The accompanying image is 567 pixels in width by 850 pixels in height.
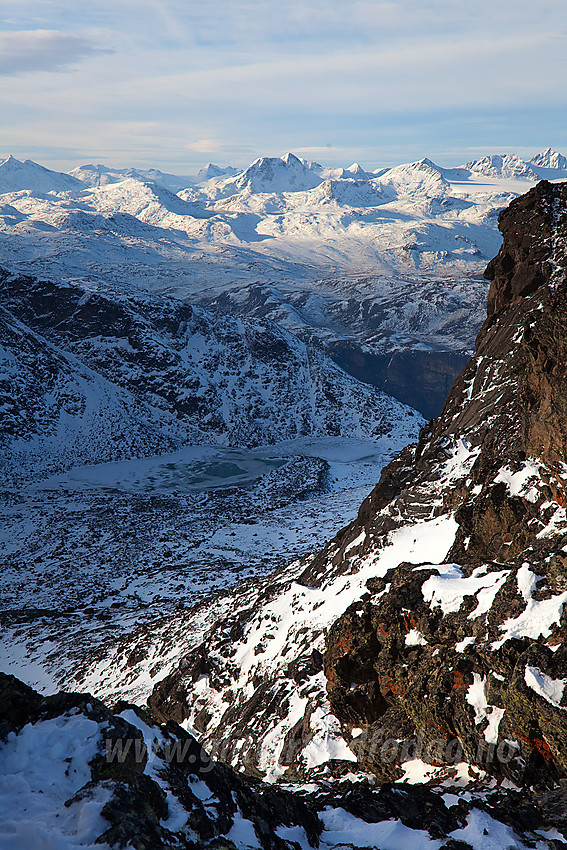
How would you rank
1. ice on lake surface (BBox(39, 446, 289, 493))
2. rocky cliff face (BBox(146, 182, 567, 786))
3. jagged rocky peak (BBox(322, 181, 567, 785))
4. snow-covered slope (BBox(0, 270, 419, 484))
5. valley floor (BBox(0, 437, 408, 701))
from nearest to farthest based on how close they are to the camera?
jagged rocky peak (BBox(322, 181, 567, 785)) → rocky cliff face (BBox(146, 182, 567, 786)) → valley floor (BBox(0, 437, 408, 701)) → ice on lake surface (BBox(39, 446, 289, 493)) → snow-covered slope (BBox(0, 270, 419, 484))

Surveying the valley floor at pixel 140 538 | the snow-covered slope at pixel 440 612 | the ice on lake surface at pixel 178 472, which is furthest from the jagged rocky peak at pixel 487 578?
the ice on lake surface at pixel 178 472

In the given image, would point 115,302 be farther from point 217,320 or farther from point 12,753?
point 12,753

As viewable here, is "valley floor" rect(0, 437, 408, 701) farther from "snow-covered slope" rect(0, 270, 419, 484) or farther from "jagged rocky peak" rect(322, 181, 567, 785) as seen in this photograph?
"jagged rocky peak" rect(322, 181, 567, 785)

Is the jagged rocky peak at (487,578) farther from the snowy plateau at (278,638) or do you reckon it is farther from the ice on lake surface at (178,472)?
the ice on lake surface at (178,472)

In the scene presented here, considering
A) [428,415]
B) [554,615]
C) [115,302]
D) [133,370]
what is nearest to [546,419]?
[554,615]

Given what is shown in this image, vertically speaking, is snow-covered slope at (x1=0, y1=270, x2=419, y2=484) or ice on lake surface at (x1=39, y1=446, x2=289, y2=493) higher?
snow-covered slope at (x1=0, y1=270, x2=419, y2=484)

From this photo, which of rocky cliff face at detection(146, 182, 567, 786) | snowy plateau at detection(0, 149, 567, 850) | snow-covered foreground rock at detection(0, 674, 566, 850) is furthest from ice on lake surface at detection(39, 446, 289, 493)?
snow-covered foreground rock at detection(0, 674, 566, 850)

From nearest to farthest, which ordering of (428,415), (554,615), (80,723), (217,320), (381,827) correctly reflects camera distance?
(80,723)
(381,827)
(554,615)
(217,320)
(428,415)
